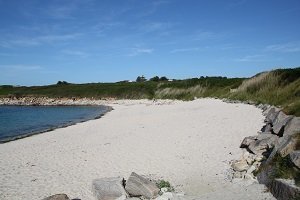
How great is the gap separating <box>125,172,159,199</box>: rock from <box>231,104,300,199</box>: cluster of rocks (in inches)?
94.4

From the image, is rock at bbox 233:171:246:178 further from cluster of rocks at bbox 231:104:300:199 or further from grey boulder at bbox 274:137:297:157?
grey boulder at bbox 274:137:297:157

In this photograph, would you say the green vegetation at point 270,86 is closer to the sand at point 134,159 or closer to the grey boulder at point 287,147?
the sand at point 134,159

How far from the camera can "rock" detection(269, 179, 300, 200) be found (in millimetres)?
6129

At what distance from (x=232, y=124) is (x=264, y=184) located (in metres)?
9.78

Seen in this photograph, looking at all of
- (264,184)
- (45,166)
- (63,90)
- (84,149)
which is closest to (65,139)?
(84,149)

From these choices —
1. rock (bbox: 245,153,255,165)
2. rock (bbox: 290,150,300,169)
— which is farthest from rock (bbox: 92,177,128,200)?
rock (bbox: 290,150,300,169)

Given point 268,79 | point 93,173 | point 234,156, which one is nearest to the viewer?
point 93,173

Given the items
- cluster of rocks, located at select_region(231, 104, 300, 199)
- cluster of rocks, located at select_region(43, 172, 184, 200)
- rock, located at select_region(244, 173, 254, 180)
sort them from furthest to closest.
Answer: rock, located at select_region(244, 173, 254, 180)
cluster of rocks, located at select_region(43, 172, 184, 200)
cluster of rocks, located at select_region(231, 104, 300, 199)

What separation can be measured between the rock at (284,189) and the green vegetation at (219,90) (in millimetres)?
5373

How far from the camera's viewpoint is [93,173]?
34.8 ft

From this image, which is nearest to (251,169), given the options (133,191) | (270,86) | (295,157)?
(295,157)

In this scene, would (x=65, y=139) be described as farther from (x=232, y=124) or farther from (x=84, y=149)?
(x=232, y=124)

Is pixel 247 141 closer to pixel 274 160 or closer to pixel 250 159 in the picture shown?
pixel 250 159

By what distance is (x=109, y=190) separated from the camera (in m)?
8.26
